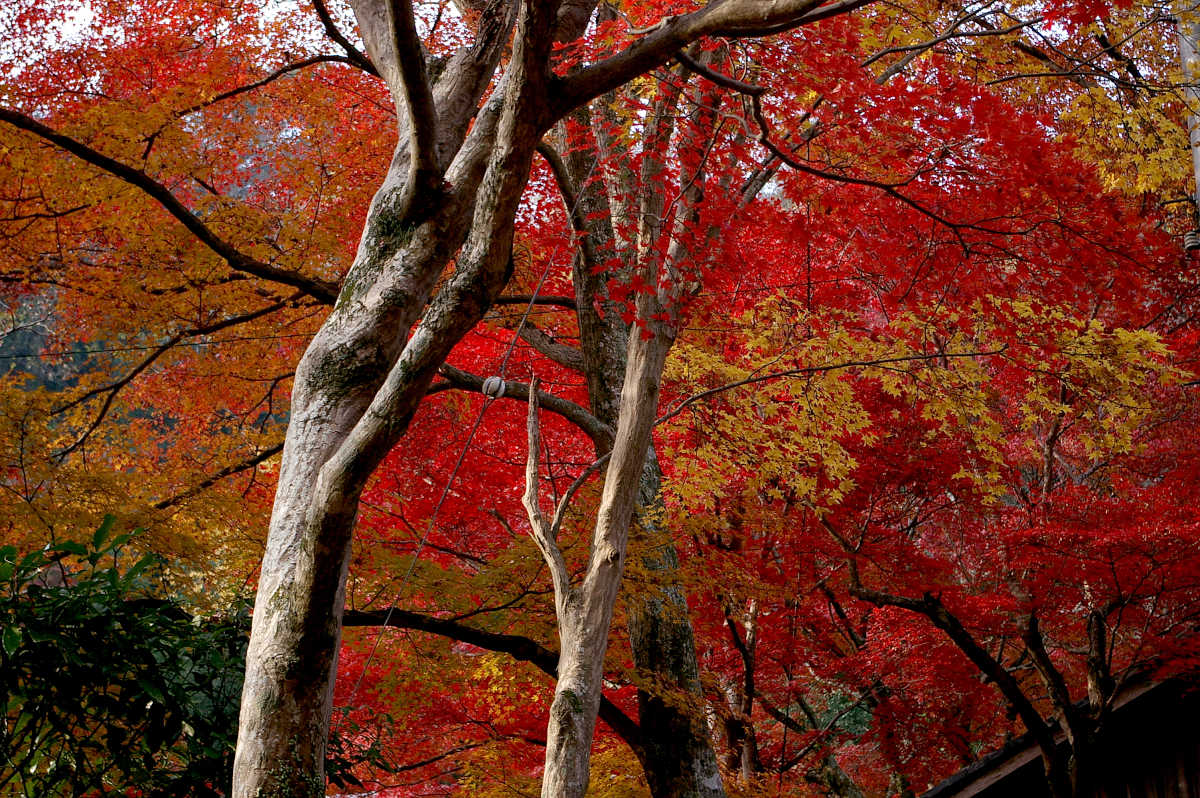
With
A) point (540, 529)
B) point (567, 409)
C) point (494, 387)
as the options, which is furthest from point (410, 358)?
point (567, 409)

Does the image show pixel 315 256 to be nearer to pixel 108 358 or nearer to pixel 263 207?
pixel 263 207

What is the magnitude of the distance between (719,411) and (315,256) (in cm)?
351

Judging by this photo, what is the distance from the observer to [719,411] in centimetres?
750

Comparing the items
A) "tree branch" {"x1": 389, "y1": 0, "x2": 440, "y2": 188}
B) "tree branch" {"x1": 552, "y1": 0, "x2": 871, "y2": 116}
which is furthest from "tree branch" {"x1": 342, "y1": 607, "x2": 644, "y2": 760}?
"tree branch" {"x1": 552, "y1": 0, "x2": 871, "y2": 116}

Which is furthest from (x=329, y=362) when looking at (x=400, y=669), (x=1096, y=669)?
(x=1096, y=669)

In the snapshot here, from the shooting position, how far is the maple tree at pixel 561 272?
11.1ft

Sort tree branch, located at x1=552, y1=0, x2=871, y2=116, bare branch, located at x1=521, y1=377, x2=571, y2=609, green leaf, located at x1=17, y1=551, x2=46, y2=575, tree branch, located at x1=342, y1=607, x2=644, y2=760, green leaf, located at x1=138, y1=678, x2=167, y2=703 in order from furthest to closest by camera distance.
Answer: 1. tree branch, located at x1=342, y1=607, x2=644, y2=760
2. green leaf, located at x1=138, y1=678, x2=167, y2=703
3. bare branch, located at x1=521, y1=377, x2=571, y2=609
4. green leaf, located at x1=17, y1=551, x2=46, y2=575
5. tree branch, located at x1=552, y1=0, x2=871, y2=116

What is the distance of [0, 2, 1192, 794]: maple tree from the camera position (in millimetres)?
3377

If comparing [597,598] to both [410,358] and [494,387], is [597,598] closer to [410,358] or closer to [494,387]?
[494,387]

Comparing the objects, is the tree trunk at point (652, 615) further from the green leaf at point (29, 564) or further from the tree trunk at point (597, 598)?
the green leaf at point (29, 564)

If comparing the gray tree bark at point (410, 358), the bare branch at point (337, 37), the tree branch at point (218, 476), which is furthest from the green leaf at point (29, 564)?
the bare branch at point (337, 37)

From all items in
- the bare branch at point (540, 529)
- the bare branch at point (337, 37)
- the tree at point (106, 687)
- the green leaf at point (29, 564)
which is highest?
the bare branch at point (337, 37)

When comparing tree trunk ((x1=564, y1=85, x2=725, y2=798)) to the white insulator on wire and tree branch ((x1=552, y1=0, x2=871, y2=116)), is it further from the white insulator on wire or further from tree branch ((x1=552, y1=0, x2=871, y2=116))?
the white insulator on wire

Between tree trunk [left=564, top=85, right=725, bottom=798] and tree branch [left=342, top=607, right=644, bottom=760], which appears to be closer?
tree branch [left=342, top=607, right=644, bottom=760]
